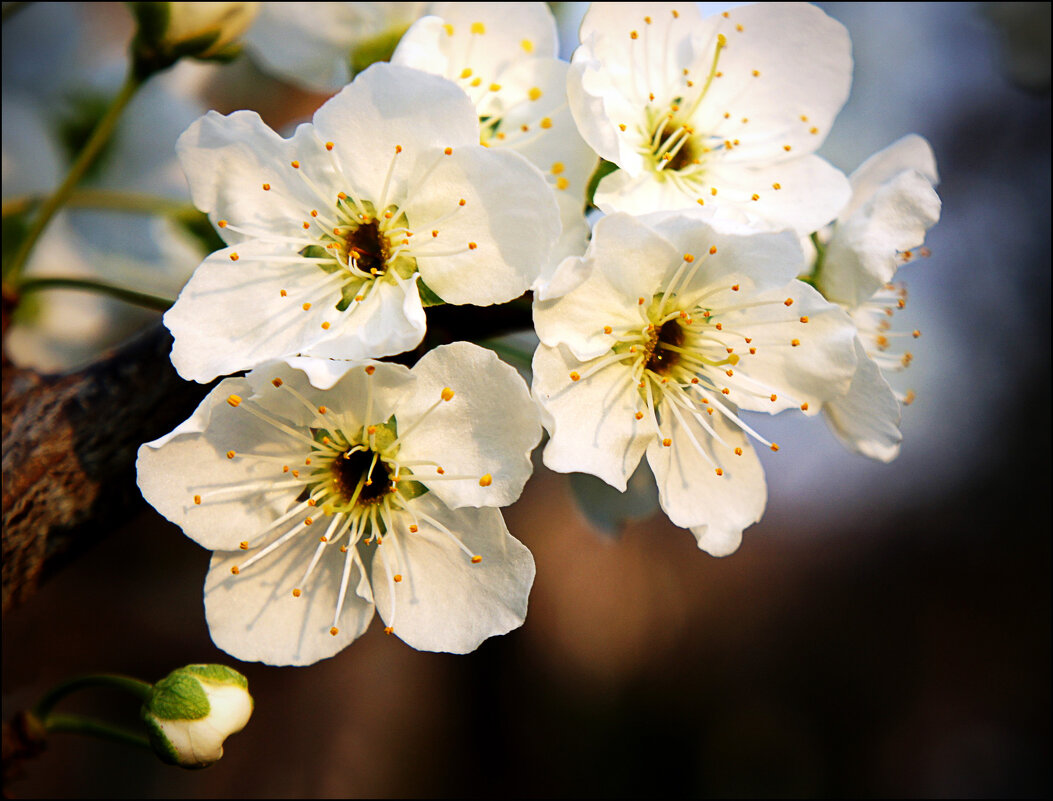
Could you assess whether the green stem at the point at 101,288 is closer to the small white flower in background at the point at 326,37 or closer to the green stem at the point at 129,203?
the green stem at the point at 129,203

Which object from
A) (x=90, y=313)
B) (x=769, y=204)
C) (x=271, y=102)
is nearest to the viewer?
(x=769, y=204)

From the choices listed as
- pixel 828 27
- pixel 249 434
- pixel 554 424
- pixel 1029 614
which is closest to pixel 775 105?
pixel 828 27

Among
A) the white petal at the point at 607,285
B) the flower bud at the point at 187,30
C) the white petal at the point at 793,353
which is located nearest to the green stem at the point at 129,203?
the flower bud at the point at 187,30

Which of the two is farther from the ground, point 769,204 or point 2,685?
point 769,204

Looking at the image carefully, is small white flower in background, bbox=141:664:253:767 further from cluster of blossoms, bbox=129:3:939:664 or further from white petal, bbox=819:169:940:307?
white petal, bbox=819:169:940:307

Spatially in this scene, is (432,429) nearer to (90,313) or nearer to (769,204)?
(769,204)

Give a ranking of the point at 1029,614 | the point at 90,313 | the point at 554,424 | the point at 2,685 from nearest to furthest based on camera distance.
Answer: the point at 554,424
the point at 90,313
the point at 2,685
the point at 1029,614

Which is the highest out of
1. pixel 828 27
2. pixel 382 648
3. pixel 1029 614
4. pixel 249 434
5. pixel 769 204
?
pixel 828 27
